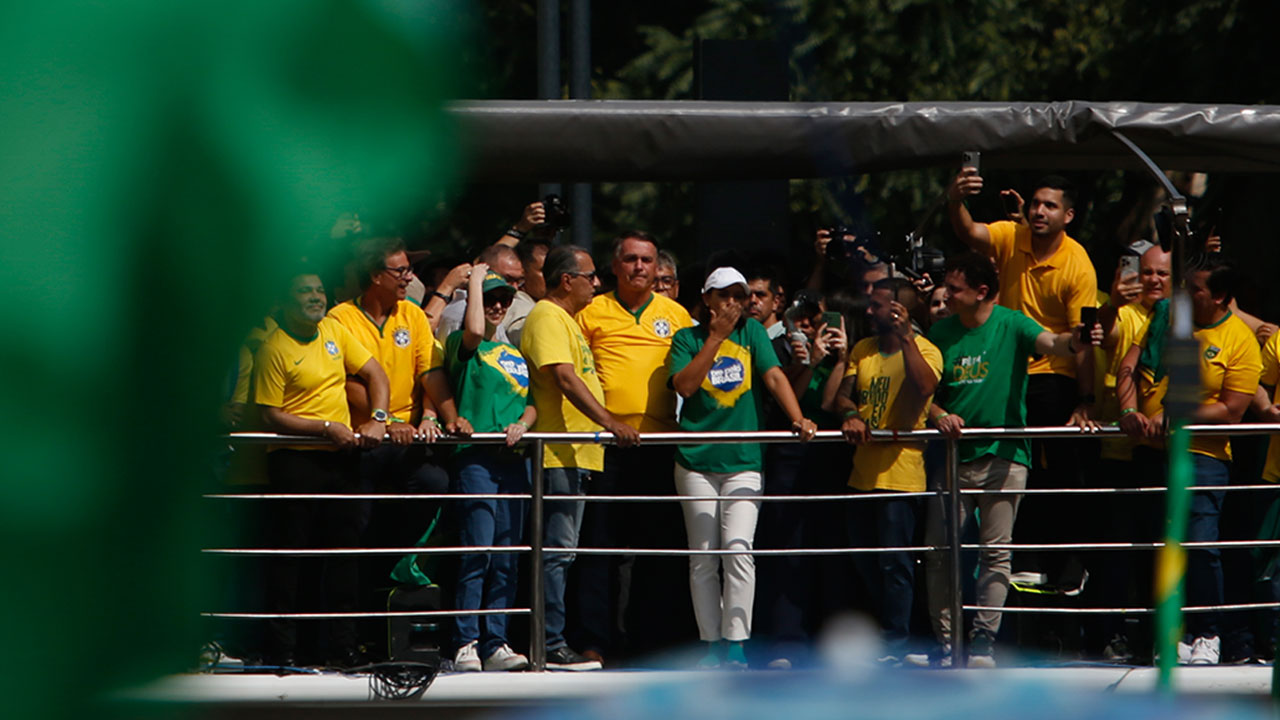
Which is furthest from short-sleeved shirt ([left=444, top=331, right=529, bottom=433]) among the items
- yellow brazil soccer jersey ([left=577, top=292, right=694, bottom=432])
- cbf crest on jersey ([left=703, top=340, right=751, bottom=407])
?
cbf crest on jersey ([left=703, top=340, right=751, bottom=407])

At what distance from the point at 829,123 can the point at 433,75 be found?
5.08 meters

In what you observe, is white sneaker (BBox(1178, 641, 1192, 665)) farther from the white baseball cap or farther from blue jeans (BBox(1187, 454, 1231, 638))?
the white baseball cap

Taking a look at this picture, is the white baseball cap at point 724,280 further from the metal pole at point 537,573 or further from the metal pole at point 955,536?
the metal pole at point 955,536

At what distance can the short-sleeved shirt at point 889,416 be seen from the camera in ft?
20.5

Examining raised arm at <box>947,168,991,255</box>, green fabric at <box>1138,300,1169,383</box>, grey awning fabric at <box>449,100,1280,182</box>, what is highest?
grey awning fabric at <box>449,100,1280,182</box>

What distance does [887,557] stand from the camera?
6.27m

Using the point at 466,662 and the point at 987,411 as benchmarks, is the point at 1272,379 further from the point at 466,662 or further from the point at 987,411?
the point at 466,662

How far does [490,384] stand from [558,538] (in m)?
0.66

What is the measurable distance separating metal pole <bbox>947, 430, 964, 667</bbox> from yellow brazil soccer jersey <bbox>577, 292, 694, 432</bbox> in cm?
114

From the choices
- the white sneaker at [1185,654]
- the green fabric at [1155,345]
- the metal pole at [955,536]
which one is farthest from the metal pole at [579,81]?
the white sneaker at [1185,654]

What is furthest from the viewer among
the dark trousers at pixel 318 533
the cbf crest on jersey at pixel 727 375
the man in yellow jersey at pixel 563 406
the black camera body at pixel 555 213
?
the black camera body at pixel 555 213

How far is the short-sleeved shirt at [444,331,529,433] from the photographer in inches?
242

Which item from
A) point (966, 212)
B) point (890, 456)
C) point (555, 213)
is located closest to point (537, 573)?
point (890, 456)

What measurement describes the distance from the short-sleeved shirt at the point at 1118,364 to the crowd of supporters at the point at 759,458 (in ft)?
0.04
